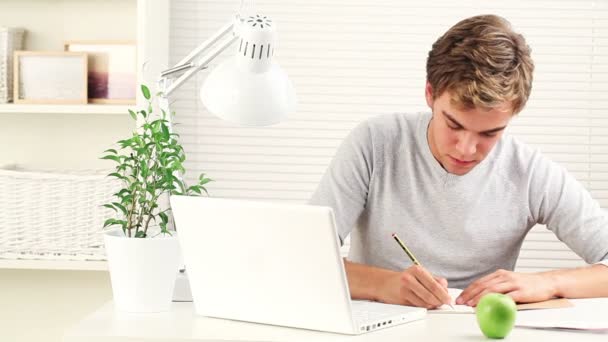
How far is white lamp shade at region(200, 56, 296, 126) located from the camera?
1.74 meters

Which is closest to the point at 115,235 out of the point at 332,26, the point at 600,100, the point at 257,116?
the point at 257,116

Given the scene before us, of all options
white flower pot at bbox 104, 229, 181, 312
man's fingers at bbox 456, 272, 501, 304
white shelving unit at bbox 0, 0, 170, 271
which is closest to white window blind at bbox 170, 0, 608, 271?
white shelving unit at bbox 0, 0, 170, 271

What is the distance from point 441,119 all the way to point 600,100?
1289 millimetres

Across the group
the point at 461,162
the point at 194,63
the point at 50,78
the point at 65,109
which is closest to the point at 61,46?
the point at 50,78

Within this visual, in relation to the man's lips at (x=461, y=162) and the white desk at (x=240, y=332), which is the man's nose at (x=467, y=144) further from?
the white desk at (x=240, y=332)

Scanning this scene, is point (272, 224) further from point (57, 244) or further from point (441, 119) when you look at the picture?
point (57, 244)

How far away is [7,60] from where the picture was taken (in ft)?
9.40

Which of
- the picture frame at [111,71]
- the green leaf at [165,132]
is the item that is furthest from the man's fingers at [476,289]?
the picture frame at [111,71]

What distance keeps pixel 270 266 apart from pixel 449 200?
0.81m

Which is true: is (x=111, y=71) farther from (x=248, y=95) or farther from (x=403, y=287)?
(x=403, y=287)

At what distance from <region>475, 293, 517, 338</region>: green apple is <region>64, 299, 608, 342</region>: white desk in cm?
3

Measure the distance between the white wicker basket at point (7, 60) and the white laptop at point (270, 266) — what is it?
1398 mm

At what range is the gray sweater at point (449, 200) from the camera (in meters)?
2.25

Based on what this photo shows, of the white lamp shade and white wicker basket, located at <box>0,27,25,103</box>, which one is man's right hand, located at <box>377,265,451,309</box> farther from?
white wicker basket, located at <box>0,27,25,103</box>
